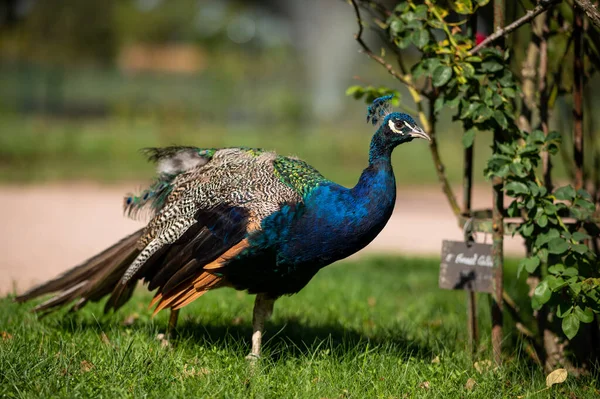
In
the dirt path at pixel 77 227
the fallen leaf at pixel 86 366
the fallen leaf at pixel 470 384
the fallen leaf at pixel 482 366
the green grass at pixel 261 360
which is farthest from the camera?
the dirt path at pixel 77 227

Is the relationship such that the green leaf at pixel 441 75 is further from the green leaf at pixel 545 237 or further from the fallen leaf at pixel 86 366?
the fallen leaf at pixel 86 366

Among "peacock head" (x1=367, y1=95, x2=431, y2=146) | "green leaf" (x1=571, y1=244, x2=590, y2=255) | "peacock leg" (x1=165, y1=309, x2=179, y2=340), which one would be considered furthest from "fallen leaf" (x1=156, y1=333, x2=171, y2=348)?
"green leaf" (x1=571, y1=244, x2=590, y2=255)

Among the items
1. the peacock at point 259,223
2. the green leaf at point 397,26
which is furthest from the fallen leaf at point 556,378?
the green leaf at point 397,26

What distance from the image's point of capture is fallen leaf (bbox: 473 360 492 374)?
3464 millimetres

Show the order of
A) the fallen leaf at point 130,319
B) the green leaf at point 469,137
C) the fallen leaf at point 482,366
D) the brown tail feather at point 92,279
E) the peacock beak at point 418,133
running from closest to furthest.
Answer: the peacock beak at point 418,133 → the fallen leaf at point 482,366 → the green leaf at point 469,137 → the brown tail feather at point 92,279 → the fallen leaf at point 130,319

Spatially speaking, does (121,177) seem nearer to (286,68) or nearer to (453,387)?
(286,68)

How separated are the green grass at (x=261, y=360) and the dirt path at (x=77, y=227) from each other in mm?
1962

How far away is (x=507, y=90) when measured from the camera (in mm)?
3484

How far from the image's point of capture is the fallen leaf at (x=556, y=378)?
332cm

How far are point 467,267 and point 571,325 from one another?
732mm

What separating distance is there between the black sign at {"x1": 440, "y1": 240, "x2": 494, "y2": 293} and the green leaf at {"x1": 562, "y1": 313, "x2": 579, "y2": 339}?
1.98ft

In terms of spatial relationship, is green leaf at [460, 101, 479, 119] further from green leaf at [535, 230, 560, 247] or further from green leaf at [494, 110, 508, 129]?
green leaf at [535, 230, 560, 247]

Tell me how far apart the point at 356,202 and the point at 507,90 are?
37.8 inches

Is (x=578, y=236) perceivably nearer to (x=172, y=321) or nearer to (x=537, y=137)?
(x=537, y=137)
